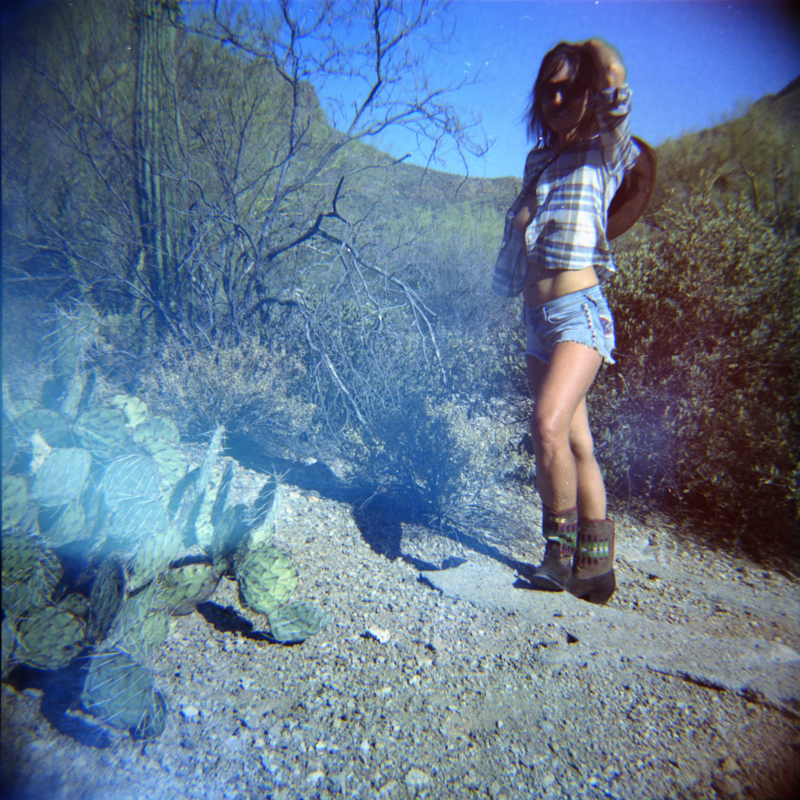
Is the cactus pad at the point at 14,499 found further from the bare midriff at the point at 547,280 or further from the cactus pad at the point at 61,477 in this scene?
the bare midriff at the point at 547,280

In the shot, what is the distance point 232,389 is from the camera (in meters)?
2.60

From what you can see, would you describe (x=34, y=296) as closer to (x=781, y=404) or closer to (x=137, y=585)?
(x=137, y=585)

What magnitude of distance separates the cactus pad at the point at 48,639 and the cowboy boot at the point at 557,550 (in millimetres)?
1532

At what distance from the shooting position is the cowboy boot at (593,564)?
1846mm

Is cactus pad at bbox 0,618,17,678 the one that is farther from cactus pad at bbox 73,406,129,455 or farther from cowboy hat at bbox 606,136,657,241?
cowboy hat at bbox 606,136,657,241

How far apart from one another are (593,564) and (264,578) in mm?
1253

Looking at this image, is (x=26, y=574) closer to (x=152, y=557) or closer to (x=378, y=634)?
(x=152, y=557)

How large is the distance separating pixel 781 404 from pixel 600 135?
63.7 inches

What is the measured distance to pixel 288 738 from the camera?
1.12 m

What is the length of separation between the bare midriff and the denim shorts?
0.08ft

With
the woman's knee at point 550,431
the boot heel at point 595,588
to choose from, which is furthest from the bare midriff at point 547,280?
the boot heel at point 595,588

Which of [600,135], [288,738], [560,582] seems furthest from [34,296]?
[560,582]

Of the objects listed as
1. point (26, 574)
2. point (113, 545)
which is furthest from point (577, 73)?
point (26, 574)

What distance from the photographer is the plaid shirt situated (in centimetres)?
172
